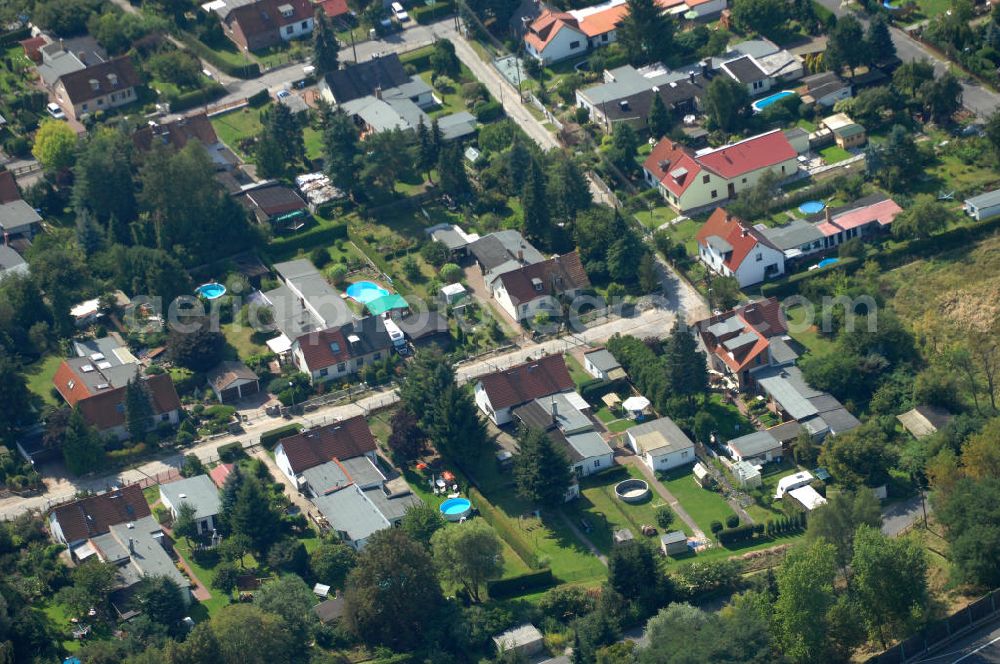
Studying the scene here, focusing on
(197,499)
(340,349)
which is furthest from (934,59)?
(197,499)

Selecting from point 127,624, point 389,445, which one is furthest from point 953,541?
point 127,624

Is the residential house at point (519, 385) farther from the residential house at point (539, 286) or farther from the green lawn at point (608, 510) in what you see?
the green lawn at point (608, 510)

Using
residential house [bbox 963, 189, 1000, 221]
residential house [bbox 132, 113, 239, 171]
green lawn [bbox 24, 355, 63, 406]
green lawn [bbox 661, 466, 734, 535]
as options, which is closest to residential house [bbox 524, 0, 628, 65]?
residential house [bbox 132, 113, 239, 171]

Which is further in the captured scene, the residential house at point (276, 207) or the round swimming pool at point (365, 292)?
the residential house at point (276, 207)

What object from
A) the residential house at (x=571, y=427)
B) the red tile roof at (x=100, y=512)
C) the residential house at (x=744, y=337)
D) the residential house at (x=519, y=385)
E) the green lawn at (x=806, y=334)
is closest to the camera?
the red tile roof at (x=100, y=512)

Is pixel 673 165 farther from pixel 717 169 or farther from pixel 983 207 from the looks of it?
pixel 983 207

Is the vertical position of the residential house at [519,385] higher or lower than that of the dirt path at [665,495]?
higher

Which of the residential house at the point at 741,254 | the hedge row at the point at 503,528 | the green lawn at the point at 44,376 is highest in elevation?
the residential house at the point at 741,254

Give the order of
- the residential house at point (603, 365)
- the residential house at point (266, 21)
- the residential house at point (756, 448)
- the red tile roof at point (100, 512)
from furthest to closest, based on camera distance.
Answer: the residential house at point (266, 21) < the residential house at point (603, 365) < the residential house at point (756, 448) < the red tile roof at point (100, 512)

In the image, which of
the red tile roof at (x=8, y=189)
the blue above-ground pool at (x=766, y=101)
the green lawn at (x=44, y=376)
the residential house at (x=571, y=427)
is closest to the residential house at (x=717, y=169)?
the blue above-ground pool at (x=766, y=101)
